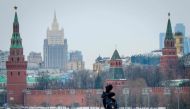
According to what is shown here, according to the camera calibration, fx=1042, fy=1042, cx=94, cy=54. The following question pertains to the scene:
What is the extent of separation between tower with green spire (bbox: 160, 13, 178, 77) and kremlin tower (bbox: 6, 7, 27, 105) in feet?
44.1

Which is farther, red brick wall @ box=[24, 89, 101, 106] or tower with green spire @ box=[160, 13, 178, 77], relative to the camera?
tower with green spire @ box=[160, 13, 178, 77]

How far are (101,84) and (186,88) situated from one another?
55.6ft

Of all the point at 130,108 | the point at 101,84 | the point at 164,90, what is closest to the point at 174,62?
the point at 101,84

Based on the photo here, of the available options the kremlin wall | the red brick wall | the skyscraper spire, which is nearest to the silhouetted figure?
the kremlin wall

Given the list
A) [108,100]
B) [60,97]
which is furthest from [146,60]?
[108,100]

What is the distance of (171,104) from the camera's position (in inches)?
2699

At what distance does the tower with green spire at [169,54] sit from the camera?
310 feet

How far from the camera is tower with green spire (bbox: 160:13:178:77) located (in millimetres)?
94369

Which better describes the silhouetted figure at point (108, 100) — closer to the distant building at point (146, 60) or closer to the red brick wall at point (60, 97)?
the red brick wall at point (60, 97)

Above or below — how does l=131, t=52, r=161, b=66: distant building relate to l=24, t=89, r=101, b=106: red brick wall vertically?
above

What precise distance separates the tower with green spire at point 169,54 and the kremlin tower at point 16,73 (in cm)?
1344

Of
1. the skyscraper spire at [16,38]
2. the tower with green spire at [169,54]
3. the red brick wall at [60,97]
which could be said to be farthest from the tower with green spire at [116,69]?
the tower with green spire at [169,54]

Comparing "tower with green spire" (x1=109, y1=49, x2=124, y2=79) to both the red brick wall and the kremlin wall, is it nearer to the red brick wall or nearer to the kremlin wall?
the kremlin wall

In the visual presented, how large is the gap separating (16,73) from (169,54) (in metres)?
14.7
